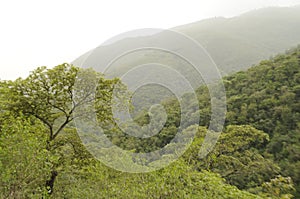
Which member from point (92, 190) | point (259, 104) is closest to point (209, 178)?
point (92, 190)

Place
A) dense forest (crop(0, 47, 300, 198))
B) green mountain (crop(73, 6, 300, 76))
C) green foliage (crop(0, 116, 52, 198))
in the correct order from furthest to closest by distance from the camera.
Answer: green mountain (crop(73, 6, 300, 76)) → dense forest (crop(0, 47, 300, 198)) → green foliage (crop(0, 116, 52, 198))

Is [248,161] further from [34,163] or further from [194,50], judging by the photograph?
[34,163]

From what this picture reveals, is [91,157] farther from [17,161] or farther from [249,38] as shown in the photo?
[249,38]

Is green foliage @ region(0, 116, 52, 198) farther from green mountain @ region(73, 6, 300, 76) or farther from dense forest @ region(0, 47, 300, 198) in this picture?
green mountain @ region(73, 6, 300, 76)

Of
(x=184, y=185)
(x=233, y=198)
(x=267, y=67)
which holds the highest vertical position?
(x=184, y=185)

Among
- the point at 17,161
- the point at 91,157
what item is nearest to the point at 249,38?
the point at 91,157

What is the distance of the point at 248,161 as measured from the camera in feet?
60.1

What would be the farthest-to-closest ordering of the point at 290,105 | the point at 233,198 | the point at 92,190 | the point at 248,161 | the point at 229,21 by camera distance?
the point at 229,21
the point at 290,105
the point at 248,161
the point at 92,190
the point at 233,198

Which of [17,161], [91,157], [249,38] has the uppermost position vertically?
[17,161]

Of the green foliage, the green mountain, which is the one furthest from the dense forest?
the green mountain

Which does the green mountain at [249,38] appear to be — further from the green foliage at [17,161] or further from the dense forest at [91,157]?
the green foliage at [17,161]

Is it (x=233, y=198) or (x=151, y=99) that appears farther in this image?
(x=151, y=99)

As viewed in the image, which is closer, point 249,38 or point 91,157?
point 91,157

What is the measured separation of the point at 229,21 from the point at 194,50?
19283 cm
